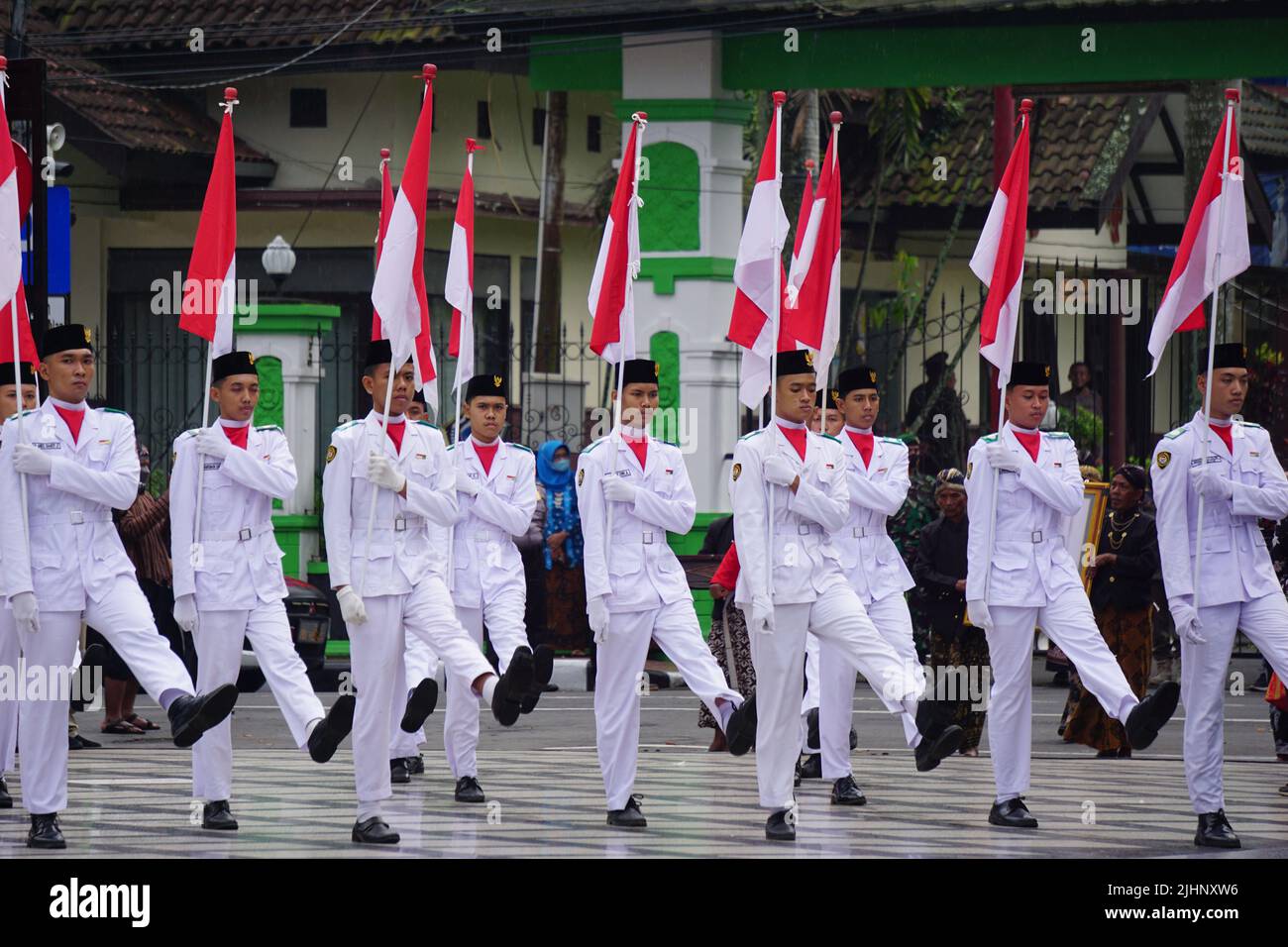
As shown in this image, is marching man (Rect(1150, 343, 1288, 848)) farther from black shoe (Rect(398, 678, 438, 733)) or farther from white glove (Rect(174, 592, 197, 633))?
white glove (Rect(174, 592, 197, 633))

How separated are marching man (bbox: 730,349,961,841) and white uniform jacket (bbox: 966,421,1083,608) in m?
0.77

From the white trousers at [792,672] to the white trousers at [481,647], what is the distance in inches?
70.2

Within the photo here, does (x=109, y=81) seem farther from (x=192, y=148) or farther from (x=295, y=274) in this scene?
(x=295, y=274)

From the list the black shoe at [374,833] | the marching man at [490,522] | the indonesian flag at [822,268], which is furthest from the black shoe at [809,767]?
the black shoe at [374,833]

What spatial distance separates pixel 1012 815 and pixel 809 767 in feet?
8.68

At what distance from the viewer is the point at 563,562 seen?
19.3 meters

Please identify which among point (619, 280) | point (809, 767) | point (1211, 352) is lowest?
point (809, 767)

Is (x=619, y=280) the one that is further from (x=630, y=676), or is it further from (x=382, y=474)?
(x=382, y=474)

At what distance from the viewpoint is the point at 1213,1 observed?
62.1 feet

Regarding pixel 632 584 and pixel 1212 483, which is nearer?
pixel 1212 483

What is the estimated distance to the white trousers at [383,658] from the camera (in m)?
10.1

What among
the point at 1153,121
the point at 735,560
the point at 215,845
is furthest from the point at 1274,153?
the point at 215,845

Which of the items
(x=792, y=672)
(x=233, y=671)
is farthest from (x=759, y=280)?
(x=233, y=671)

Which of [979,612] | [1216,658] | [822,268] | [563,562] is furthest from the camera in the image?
[563,562]
